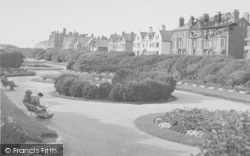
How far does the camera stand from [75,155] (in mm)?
10398

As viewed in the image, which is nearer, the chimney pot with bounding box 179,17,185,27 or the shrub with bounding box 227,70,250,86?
the shrub with bounding box 227,70,250,86

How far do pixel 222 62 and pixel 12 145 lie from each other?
37201mm

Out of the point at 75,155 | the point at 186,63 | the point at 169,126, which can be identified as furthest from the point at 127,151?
the point at 186,63

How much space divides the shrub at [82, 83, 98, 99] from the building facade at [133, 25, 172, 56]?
64.5 metres

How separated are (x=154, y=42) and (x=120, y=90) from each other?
71.0 m

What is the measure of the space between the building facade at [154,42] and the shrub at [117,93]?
6511 cm

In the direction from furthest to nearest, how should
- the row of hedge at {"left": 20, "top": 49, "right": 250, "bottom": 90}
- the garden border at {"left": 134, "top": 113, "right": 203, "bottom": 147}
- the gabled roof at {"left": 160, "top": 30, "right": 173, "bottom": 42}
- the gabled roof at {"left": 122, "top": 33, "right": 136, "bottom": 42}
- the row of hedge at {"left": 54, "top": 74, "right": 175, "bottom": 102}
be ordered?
1. the gabled roof at {"left": 122, "top": 33, "right": 136, "bottom": 42}
2. the gabled roof at {"left": 160, "top": 30, "right": 173, "bottom": 42}
3. the row of hedge at {"left": 20, "top": 49, "right": 250, "bottom": 90}
4. the row of hedge at {"left": 54, "top": 74, "right": 175, "bottom": 102}
5. the garden border at {"left": 134, "top": 113, "right": 203, "bottom": 147}

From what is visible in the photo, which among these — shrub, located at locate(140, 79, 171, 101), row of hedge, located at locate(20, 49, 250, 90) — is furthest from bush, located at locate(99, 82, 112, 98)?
row of hedge, located at locate(20, 49, 250, 90)

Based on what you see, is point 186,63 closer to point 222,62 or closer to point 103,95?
point 222,62

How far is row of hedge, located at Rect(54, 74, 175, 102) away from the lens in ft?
76.4

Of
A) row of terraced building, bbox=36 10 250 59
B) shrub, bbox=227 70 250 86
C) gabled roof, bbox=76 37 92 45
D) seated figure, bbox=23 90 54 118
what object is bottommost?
seated figure, bbox=23 90 54 118

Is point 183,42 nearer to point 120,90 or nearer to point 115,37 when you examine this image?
point 115,37

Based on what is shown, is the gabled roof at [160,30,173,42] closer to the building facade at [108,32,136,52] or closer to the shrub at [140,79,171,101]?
the building facade at [108,32,136,52]

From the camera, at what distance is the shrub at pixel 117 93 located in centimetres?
2320
